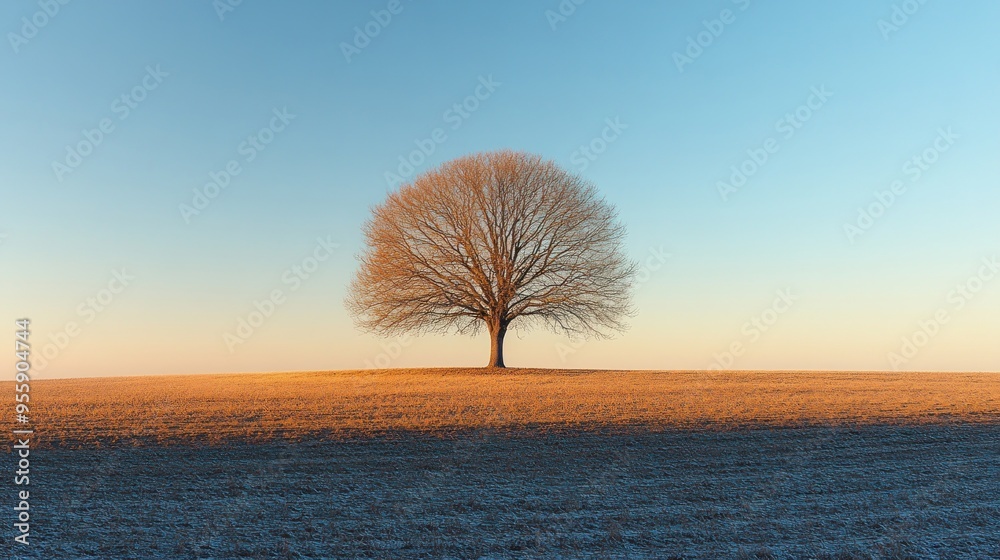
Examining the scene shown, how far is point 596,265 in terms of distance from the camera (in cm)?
3234

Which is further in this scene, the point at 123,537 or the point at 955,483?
the point at 955,483

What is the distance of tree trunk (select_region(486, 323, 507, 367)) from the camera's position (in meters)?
32.8

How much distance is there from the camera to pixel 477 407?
1722 centimetres

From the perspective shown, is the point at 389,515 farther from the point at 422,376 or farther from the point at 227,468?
the point at 422,376

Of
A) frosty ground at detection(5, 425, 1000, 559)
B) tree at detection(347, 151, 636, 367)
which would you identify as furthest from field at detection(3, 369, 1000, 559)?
tree at detection(347, 151, 636, 367)

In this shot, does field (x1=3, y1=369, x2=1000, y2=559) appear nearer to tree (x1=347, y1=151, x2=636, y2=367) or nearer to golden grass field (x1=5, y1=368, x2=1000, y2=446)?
golden grass field (x1=5, y1=368, x2=1000, y2=446)

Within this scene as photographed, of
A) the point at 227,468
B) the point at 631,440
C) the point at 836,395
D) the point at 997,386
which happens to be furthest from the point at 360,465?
the point at 997,386

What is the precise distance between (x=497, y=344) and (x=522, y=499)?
2304 cm

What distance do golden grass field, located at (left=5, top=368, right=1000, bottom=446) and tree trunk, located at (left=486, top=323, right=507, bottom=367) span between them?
5.85 m

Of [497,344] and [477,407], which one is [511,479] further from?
[497,344]

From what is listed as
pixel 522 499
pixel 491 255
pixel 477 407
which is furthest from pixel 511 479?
pixel 491 255

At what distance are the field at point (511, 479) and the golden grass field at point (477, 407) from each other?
128 millimetres

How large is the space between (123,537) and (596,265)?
25991 millimetres

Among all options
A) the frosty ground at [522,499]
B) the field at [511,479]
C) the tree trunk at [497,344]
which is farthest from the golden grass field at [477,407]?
the tree trunk at [497,344]
